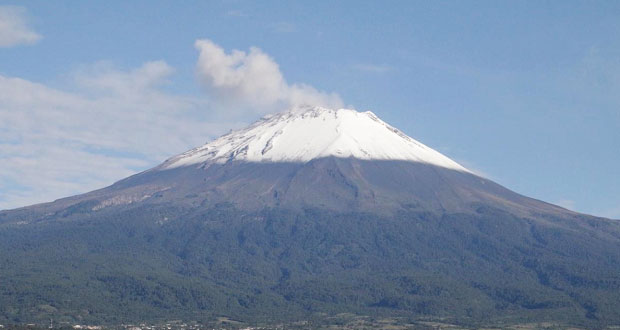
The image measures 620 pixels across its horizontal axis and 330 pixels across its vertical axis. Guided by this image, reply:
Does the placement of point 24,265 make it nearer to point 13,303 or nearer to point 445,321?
point 13,303

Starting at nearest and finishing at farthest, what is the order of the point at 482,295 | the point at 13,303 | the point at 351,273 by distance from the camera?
the point at 13,303
the point at 482,295
the point at 351,273

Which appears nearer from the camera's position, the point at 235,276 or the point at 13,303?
the point at 13,303

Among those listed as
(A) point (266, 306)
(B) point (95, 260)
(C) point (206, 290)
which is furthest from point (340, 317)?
(B) point (95, 260)

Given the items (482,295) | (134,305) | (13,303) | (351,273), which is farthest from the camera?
(351,273)

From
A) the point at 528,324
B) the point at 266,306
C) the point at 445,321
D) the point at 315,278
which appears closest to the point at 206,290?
the point at 266,306

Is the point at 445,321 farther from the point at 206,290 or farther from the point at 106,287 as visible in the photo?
the point at 106,287

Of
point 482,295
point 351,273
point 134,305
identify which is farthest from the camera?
point 351,273

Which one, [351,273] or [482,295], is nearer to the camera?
[482,295]

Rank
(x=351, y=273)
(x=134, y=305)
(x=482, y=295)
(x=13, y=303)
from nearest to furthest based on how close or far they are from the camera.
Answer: (x=13, y=303)
(x=134, y=305)
(x=482, y=295)
(x=351, y=273)
